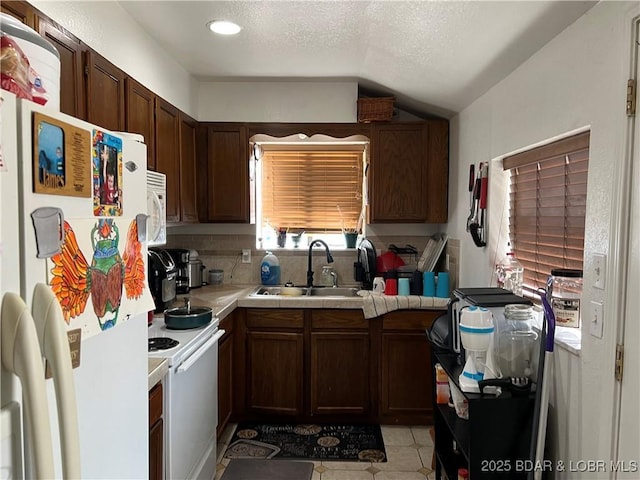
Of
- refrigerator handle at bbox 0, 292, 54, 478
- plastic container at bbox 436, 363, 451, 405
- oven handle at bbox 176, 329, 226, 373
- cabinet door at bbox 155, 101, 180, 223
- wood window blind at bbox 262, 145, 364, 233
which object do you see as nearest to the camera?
refrigerator handle at bbox 0, 292, 54, 478

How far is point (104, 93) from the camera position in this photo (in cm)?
187

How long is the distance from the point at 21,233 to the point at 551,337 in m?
1.51

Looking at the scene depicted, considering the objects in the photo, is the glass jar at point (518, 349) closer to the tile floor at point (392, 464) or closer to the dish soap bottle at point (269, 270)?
the tile floor at point (392, 464)

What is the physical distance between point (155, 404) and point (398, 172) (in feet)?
7.64

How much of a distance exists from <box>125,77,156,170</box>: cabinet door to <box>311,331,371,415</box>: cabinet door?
5.47 feet

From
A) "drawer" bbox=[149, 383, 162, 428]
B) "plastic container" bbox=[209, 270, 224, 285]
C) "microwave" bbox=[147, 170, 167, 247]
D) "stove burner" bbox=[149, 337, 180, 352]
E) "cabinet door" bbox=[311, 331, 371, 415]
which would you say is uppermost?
"microwave" bbox=[147, 170, 167, 247]

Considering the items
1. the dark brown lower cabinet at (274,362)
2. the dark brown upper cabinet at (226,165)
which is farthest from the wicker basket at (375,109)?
the dark brown lower cabinet at (274,362)

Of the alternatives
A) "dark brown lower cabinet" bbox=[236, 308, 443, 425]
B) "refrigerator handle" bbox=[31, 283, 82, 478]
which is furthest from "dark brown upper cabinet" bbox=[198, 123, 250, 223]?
"refrigerator handle" bbox=[31, 283, 82, 478]

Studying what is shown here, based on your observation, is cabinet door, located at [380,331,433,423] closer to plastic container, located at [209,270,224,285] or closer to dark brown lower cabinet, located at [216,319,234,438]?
dark brown lower cabinet, located at [216,319,234,438]

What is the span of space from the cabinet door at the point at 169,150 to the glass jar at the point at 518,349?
6.62ft

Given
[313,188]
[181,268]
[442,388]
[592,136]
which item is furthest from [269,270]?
[592,136]

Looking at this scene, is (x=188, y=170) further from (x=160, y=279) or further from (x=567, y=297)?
(x=567, y=297)

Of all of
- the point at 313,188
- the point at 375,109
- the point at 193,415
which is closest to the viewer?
the point at 193,415

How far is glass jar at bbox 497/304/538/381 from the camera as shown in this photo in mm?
1680
